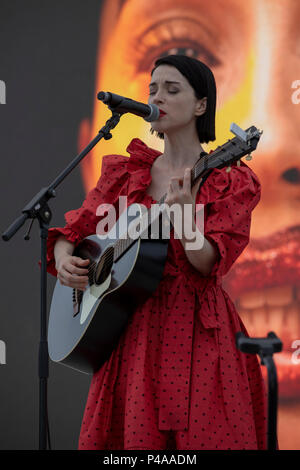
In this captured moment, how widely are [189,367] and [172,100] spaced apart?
74cm

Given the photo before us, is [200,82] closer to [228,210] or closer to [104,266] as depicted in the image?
[228,210]

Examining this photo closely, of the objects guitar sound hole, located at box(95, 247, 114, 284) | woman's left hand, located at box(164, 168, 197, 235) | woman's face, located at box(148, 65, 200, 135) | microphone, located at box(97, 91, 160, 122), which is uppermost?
woman's face, located at box(148, 65, 200, 135)

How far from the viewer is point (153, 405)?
56.2 inches

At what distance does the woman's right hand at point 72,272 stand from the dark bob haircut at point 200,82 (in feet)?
1.72

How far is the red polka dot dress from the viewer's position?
4.58ft

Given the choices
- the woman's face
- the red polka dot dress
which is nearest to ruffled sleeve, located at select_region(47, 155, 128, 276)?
the woman's face

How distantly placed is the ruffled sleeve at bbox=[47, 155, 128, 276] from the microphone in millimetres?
221

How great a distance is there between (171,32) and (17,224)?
5.55ft

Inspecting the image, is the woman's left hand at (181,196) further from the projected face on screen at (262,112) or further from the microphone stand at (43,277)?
the projected face on screen at (262,112)

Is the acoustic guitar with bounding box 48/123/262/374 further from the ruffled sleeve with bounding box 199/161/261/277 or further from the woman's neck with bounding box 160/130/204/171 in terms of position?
the woman's neck with bounding box 160/130/204/171

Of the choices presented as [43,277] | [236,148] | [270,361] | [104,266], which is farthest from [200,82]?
[270,361]

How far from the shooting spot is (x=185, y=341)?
1450 millimetres
